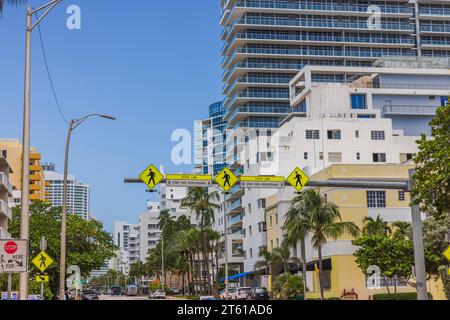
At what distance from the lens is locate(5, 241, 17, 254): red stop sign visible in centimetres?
1847

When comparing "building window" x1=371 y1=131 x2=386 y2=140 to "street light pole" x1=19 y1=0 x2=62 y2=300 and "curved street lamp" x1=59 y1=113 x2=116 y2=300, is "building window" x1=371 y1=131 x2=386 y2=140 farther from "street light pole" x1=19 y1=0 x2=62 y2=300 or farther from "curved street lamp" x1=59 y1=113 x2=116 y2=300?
"street light pole" x1=19 y1=0 x2=62 y2=300

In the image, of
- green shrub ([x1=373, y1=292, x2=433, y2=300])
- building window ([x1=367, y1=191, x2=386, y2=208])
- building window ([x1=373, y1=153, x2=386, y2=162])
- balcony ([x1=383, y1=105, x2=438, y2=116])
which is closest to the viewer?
green shrub ([x1=373, y1=292, x2=433, y2=300])

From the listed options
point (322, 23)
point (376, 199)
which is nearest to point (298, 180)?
point (376, 199)

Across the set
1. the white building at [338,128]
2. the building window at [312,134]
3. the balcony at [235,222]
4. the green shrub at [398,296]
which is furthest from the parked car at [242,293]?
the balcony at [235,222]

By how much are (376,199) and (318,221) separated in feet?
26.8

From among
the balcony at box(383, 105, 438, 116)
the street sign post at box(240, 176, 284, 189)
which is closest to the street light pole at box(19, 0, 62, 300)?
the street sign post at box(240, 176, 284, 189)

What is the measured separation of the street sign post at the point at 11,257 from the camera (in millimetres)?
18406

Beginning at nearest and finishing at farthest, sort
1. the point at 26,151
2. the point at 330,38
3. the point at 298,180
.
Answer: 1. the point at 26,151
2. the point at 298,180
3. the point at 330,38

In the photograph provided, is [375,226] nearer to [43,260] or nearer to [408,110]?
[43,260]

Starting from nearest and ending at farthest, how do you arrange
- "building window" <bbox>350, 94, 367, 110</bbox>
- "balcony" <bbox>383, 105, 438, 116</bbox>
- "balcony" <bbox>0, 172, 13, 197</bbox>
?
"balcony" <bbox>0, 172, 13, 197</bbox>
"building window" <bbox>350, 94, 367, 110</bbox>
"balcony" <bbox>383, 105, 438, 116</bbox>

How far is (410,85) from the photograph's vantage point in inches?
4296

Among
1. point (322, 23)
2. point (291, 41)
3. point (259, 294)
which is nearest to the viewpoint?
point (259, 294)

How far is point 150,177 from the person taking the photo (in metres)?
27.6

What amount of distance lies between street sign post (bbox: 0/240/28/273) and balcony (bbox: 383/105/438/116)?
90.9 meters
